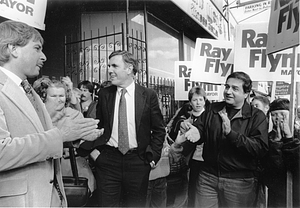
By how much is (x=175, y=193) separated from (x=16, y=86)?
2.76 metres

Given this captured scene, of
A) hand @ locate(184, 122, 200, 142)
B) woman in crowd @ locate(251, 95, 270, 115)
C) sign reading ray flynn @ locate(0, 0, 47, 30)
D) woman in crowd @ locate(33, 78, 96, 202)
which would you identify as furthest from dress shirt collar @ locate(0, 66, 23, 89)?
woman in crowd @ locate(251, 95, 270, 115)

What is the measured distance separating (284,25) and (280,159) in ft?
4.28

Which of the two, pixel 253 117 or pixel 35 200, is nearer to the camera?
pixel 35 200

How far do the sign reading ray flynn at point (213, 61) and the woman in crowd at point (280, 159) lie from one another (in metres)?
1.62

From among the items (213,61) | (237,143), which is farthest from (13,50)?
(213,61)

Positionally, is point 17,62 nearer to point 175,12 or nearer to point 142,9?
point 142,9

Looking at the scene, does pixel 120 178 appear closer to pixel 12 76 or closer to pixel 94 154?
pixel 94 154

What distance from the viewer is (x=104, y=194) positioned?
2822 mm

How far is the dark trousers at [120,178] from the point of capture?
2.81m

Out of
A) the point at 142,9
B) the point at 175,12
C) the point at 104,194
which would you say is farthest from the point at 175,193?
the point at 175,12

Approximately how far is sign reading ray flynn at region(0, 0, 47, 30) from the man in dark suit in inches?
37.6

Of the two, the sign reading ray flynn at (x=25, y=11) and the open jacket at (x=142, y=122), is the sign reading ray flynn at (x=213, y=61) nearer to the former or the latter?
the open jacket at (x=142, y=122)

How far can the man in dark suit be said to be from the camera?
9.23ft

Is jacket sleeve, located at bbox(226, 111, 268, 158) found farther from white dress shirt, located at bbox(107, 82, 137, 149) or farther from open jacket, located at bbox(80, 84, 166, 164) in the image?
white dress shirt, located at bbox(107, 82, 137, 149)
